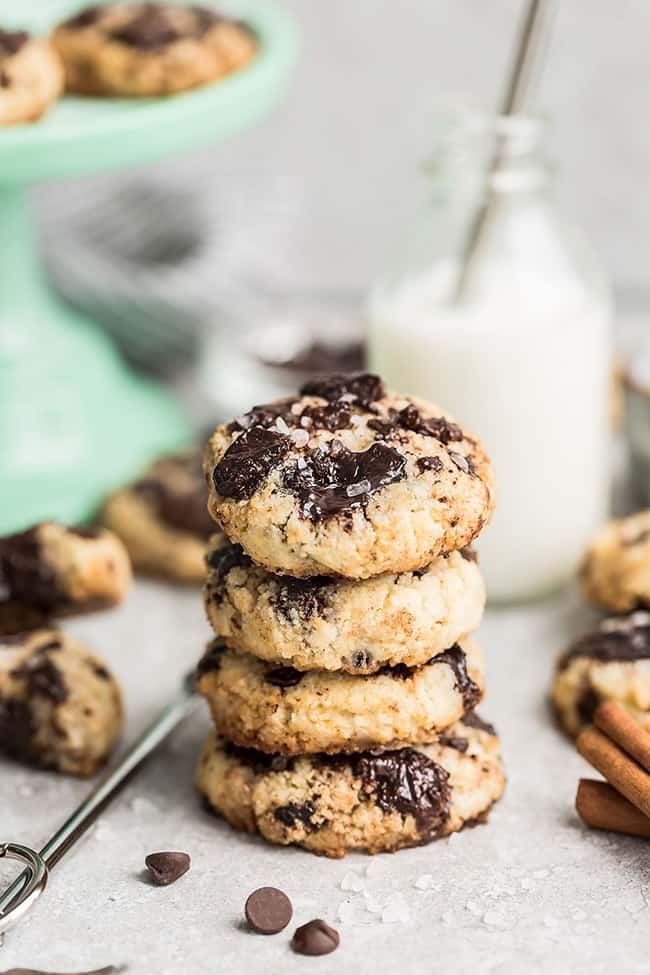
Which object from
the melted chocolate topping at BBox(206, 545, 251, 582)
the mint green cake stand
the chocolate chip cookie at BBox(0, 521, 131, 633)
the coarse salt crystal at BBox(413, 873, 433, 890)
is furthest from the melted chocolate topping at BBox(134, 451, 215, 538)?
the coarse salt crystal at BBox(413, 873, 433, 890)

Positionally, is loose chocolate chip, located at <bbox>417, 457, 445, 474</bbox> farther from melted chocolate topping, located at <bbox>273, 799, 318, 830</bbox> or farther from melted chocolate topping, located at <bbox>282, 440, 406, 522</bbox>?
melted chocolate topping, located at <bbox>273, 799, 318, 830</bbox>

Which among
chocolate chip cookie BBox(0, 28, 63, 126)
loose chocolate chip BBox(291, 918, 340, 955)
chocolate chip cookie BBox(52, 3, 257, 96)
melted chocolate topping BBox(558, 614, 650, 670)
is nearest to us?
loose chocolate chip BBox(291, 918, 340, 955)

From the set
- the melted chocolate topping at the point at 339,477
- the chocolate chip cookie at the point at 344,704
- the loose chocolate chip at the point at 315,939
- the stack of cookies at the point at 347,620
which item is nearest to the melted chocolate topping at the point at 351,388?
the stack of cookies at the point at 347,620

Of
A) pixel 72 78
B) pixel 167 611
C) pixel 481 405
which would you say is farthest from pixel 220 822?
pixel 72 78

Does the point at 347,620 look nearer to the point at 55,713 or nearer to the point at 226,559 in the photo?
the point at 226,559

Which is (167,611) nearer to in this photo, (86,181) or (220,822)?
(220,822)

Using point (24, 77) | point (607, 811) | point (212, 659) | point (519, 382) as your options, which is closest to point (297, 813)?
point (212, 659)
